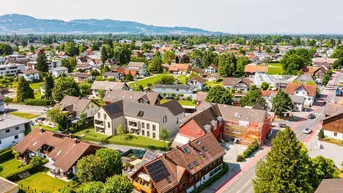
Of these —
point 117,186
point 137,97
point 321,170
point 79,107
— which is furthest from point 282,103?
point 117,186

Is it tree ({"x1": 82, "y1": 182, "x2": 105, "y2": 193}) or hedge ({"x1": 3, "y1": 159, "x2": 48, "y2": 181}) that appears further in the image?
hedge ({"x1": 3, "y1": 159, "x2": 48, "y2": 181})

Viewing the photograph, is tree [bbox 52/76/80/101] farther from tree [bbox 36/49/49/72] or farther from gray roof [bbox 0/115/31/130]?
tree [bbox 36/49/49/72]

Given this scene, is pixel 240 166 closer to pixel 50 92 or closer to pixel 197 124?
pixel 197 124

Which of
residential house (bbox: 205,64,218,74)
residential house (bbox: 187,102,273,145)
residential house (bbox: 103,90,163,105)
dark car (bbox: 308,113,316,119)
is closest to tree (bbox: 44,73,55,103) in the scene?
residential house (bbox: 103,90,163,105)

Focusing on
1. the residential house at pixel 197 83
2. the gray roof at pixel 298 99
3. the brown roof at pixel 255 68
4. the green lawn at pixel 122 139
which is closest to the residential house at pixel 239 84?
the residential house at pixel 197 83

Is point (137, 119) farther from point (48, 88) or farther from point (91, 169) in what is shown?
point (48, 88)
